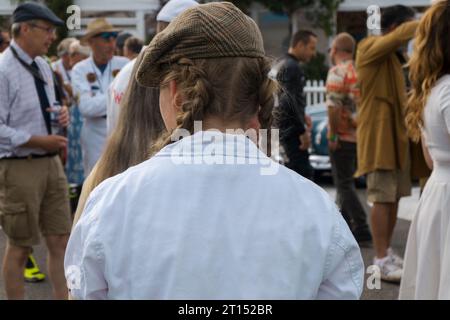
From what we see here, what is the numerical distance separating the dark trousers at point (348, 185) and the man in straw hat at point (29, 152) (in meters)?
3.11

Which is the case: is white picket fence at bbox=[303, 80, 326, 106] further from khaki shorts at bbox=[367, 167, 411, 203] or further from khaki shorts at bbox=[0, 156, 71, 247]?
khaki shorts at bbox=[0, 156, 71, 247]

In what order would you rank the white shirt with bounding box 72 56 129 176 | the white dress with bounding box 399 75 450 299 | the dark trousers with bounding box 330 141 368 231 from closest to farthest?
the white dress with bounding box 399 75 450 299 → the white shirt with bounding box 72 56 129 176 → the dark trousers with bounding box 330 141 368 231

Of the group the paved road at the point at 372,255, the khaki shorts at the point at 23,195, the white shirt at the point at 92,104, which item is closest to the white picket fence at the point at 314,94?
the paved road at the point at 372,255

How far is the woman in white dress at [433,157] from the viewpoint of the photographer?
382cm

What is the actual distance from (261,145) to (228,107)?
9.2 inches

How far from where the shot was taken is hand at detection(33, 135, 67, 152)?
4867mm

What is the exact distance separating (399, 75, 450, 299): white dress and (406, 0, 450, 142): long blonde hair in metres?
0.06

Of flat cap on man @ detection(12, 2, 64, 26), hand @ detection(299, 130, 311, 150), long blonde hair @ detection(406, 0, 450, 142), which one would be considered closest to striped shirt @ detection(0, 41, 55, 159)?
flat cap on man @ detection(12, 2, 64, 26)

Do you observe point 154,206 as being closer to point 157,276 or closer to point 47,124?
point 157,276

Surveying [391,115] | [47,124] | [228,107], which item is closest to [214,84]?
[228,107]

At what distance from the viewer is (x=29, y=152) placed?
4.94 meters

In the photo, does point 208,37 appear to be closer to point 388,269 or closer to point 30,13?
point 30,13

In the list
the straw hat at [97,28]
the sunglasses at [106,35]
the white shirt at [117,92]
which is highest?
the straw hat at [97,28]

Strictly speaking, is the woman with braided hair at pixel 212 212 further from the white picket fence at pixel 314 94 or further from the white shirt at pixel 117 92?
the white picket fence at pixel 314 94
